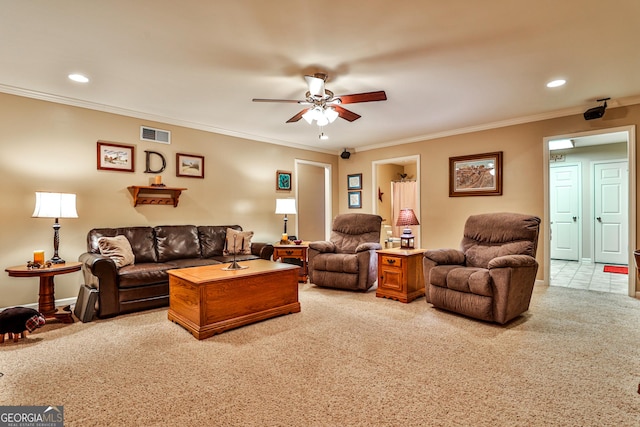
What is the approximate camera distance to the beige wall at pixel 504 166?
4349 mm

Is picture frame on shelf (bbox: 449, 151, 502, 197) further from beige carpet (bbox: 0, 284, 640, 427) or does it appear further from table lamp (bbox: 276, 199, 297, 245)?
table lamp (bbox: 276, 199, 297, 245)

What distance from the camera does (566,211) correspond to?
22.7 feet

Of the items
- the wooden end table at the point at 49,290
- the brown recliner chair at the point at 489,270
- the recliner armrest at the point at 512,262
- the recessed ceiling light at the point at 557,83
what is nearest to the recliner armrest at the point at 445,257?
the brown recliner chair at the point at 489,270

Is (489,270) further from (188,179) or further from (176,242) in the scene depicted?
(188,179)

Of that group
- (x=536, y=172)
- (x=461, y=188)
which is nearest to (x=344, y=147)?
(x=461, y=188)

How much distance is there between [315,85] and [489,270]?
2.37 metres

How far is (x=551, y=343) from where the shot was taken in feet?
8.45

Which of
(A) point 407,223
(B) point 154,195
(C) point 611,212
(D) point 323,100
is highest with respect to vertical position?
(D) point 323,100

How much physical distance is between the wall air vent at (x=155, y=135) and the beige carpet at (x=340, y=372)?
238 cm

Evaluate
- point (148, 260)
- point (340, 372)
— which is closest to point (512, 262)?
point (340, 372)

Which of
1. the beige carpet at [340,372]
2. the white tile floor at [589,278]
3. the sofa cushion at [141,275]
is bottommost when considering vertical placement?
the beige carpet at [340,372]

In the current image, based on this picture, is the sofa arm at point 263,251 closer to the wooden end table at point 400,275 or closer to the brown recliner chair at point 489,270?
the wooden end table at point 400,275

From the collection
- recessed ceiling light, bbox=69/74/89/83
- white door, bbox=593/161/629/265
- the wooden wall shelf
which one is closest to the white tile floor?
white door, bbox=593/161/629/265

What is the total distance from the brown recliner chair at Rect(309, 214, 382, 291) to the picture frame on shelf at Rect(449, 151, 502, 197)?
1565mm
